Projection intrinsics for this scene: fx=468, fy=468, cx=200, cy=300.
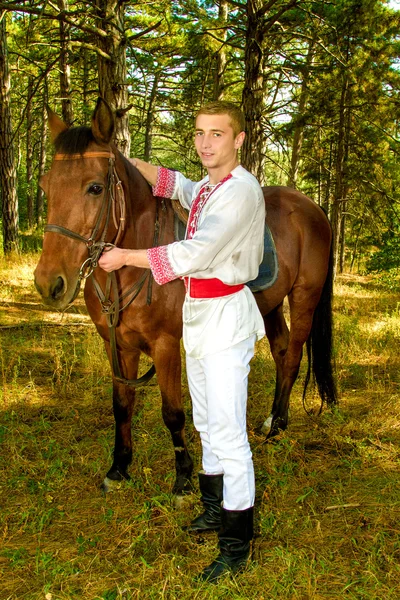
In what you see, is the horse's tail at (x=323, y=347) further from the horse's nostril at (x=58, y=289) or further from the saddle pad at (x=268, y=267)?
the horse's nostril at (x=58, y=289)

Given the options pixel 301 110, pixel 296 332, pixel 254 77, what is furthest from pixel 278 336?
pixel 301 110

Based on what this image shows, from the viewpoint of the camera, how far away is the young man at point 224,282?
6.75 ft

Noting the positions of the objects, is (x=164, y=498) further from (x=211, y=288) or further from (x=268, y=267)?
(x=268, y=267)

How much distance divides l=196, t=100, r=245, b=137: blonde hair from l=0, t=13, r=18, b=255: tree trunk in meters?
9.05

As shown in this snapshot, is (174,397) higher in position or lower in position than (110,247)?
lower

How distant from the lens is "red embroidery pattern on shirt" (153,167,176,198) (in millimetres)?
2955

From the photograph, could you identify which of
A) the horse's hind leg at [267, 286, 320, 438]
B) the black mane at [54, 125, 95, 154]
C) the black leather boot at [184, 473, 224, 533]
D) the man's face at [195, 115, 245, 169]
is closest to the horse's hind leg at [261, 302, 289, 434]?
Answer: the horse's hind leg at [267, 286, 320, 438]

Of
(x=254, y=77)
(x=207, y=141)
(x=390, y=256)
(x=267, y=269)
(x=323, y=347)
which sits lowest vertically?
(x=323, y=347)

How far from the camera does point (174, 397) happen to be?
3.03 metres

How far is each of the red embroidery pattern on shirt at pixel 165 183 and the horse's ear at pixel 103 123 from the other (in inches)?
22.5

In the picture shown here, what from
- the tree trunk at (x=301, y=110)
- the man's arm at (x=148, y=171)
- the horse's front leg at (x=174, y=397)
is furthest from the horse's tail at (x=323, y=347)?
the tree trunk at (x=301, y=110)

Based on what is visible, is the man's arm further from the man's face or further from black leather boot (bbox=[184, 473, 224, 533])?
black leather boot (bbox=[184, 473, 224, 533])

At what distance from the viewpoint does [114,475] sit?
A: 3.23 metres

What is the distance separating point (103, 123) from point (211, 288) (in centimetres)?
101
